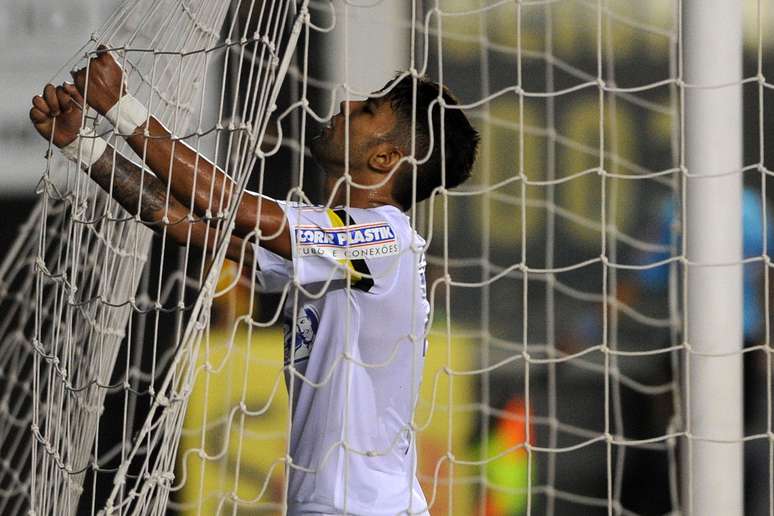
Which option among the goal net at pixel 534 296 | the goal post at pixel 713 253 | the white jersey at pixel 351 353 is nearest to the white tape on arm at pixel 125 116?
the white jersey at pixel 351 353

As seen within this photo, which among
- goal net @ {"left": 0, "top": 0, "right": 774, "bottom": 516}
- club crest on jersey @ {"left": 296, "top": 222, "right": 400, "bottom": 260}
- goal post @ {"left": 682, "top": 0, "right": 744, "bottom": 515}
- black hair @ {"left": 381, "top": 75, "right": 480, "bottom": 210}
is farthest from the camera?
goal net @ {"left": 0, "top": 0, "right": 774, "bottom": 516}

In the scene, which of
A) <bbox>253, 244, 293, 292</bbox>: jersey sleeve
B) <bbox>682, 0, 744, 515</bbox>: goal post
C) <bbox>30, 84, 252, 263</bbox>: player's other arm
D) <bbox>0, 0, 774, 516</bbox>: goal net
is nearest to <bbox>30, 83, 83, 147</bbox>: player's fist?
<bbox>30, 84, 252, 263</bbox>: player's other arm

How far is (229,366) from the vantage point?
190cm

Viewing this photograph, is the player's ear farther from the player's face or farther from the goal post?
the goal post

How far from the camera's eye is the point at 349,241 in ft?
3.30

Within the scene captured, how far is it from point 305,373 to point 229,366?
86 centimetres

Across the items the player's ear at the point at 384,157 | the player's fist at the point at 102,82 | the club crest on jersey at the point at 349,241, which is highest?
the player's fist at the point at 102,82

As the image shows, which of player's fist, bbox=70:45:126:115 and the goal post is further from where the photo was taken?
the goal post

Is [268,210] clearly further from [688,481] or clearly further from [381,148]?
[688,481]

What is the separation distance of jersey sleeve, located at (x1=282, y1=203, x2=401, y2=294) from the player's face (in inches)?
2.7

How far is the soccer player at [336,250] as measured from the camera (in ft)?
3.29

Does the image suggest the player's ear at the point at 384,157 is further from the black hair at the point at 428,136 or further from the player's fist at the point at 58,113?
the player's fist at the point at 58,113

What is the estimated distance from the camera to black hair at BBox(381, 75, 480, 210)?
110cm

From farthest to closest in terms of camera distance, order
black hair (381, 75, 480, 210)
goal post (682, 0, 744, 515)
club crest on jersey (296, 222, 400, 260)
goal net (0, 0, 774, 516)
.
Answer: goal net (0, 0, 774, 516) < goal post (682, 0, 744, 515) < black hair (381, 75, 480, 210) < club crest on jersey (296, 222, 400, 260)
